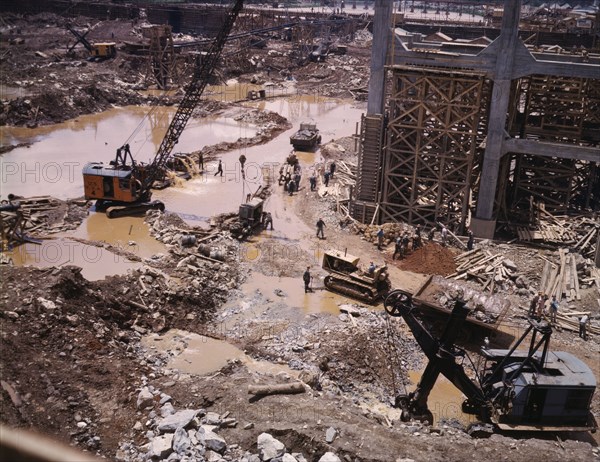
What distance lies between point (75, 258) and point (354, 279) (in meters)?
12.6

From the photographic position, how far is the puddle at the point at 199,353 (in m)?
19.0

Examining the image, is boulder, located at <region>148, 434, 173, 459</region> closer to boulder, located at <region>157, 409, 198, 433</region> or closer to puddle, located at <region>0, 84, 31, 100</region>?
boulder, located at <region>157, 409, 198, 433</region>

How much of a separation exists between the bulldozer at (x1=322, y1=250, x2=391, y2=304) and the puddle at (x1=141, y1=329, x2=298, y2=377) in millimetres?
5553

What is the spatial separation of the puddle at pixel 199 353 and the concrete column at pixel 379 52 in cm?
1498

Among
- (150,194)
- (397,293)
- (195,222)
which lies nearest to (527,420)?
(397,293)

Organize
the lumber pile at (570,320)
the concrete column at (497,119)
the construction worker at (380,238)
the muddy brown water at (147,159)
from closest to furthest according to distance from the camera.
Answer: the lumber pile at (570,320) < the concrete column at (497,119) < the construction worker at (380,238) < the muddy brown water at (147,159)

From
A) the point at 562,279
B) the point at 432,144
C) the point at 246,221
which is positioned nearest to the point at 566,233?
the point at 562,279

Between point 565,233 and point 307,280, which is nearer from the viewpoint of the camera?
point 307,280

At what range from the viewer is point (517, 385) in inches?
603

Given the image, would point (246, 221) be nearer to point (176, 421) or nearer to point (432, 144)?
point (432, 144)

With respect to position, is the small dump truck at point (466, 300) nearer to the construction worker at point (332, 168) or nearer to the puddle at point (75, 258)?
the puddle at point (75, 258)

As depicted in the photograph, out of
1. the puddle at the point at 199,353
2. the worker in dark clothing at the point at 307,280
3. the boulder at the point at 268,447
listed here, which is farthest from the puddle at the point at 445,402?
the worker in dark clothing at the point at 307,280

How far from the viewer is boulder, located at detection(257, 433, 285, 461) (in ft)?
42.3

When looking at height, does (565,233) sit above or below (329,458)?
below
